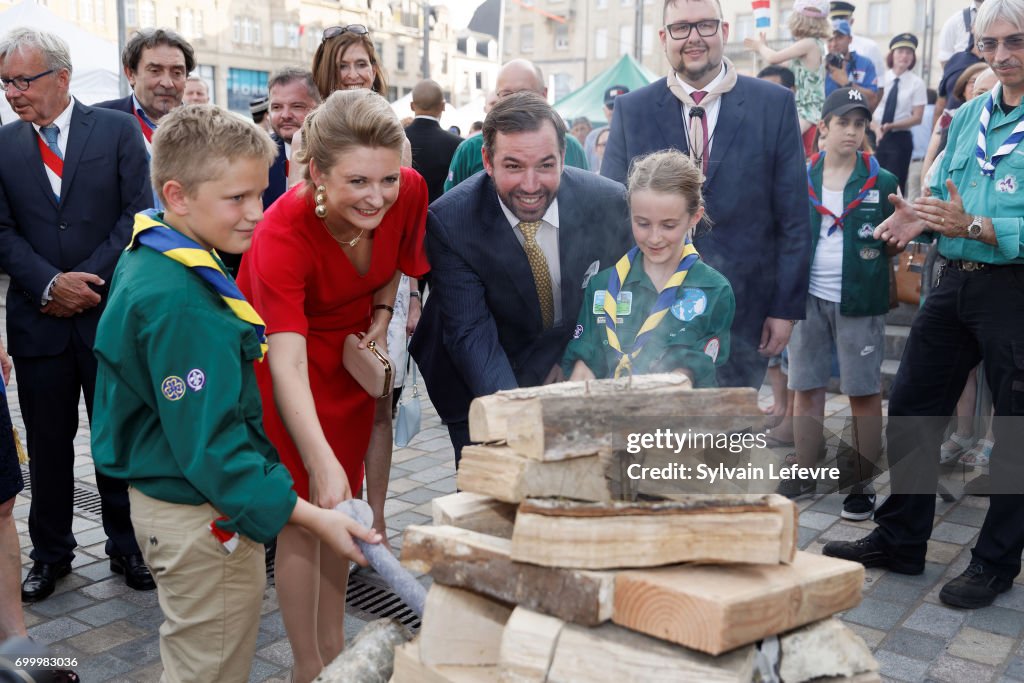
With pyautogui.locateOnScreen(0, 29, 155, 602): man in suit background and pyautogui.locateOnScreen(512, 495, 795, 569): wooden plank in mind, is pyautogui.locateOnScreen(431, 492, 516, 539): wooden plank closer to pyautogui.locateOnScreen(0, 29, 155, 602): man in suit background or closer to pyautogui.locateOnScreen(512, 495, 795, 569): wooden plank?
pyautogui.locateOnScreen(512, 495, 795, 569): wooden plank

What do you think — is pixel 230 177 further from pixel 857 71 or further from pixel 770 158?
pixel 857 71

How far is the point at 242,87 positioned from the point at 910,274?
48.7m

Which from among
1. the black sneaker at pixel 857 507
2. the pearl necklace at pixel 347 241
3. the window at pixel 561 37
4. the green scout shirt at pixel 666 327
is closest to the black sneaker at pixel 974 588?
the black sneaker at pixel 857 507

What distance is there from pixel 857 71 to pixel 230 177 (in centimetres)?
766

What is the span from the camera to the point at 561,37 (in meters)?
56.2

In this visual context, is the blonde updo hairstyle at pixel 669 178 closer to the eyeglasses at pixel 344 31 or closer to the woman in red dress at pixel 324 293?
the woman in red dress at pixel 324 293

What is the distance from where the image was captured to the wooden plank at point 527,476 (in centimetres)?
181

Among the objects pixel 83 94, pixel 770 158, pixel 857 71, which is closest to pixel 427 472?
pixel 770 158

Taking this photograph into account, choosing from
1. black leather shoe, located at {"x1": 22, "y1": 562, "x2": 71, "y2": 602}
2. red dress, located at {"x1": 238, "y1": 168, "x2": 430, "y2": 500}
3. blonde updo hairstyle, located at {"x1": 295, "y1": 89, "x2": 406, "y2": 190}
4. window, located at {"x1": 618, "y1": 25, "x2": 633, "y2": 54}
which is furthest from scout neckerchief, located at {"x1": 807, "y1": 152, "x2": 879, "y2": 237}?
window, located at {"x1": 618, "y1": 25, "x2": 633, "y2": 54}

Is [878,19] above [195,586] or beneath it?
above

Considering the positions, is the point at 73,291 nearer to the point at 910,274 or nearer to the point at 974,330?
the point at 974,330

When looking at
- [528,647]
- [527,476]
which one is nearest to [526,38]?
[527,476]

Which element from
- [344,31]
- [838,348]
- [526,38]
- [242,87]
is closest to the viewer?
[344,31]

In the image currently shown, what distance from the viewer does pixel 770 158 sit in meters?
3.80
